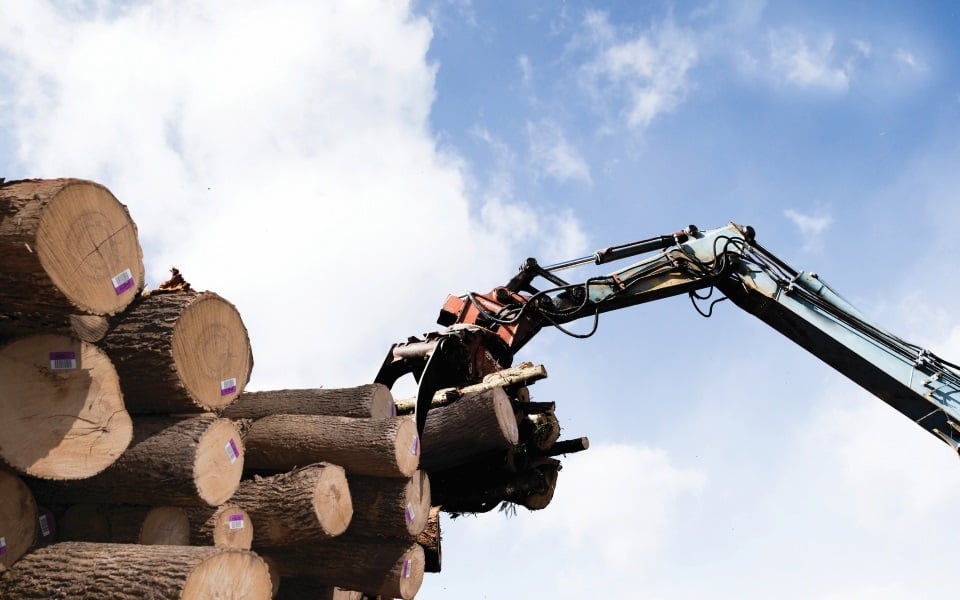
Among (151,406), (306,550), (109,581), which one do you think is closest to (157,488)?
(151,406)

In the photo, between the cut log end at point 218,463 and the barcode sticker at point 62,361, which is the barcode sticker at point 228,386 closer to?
the cut log end at point 218,463

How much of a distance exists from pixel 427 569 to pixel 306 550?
2.01 metres

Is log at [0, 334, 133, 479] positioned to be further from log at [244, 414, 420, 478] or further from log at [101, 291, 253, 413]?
log at [244, 414, 420, 478]

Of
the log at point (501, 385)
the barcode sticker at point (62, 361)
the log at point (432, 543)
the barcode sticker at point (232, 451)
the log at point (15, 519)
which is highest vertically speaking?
the log at point (501, 385)

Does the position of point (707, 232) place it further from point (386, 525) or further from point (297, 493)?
point (297, 493)

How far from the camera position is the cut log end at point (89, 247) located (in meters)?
4.04

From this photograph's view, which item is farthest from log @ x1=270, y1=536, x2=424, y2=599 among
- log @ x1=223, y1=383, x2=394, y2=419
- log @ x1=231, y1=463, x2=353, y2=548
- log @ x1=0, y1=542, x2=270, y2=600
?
log @ x1=0, y1=542, x2=270, y2=600

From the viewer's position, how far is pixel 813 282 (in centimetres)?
829

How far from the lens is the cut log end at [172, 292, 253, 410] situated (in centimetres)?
488

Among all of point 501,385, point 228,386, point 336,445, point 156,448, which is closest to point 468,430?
point 501,385

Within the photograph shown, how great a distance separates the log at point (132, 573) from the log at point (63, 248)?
120cm

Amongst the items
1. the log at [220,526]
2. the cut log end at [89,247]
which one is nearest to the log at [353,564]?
the log at [220,526]

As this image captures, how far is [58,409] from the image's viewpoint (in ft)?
14.0

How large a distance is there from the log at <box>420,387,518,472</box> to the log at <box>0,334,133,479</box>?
3.22 metres
